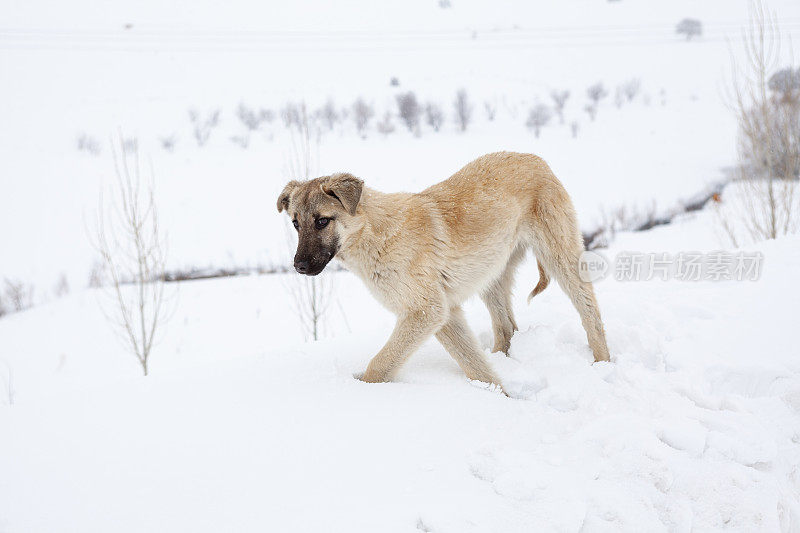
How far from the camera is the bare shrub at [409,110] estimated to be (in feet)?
80.3

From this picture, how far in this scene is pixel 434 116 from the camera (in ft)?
80.4

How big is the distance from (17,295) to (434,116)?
57.9 ft

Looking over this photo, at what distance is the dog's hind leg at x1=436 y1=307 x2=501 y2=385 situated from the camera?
3609 mm

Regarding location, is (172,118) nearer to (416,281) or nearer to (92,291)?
(92,291)

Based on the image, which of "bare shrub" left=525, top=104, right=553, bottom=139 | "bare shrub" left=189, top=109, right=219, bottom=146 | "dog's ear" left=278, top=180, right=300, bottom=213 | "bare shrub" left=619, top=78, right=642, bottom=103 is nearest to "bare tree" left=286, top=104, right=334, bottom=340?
"dog's ear" left=278, top=180, right=300, bottom=213

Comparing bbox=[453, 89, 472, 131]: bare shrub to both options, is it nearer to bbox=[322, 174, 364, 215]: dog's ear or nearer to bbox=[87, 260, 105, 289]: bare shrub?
bbox=[87, 260, 105, 289]: bare shrub

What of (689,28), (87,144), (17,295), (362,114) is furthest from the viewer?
(689,28)

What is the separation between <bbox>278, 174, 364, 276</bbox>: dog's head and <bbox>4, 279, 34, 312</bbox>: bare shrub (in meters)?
13.5

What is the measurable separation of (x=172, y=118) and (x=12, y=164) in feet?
25.3

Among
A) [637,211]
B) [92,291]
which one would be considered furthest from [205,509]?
[637,211]

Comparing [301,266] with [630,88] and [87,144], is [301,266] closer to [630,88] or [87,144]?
[87,144]

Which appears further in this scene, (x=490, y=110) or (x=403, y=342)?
(x=490, y=110)

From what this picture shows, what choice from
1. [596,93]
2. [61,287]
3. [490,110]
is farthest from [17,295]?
[596,93]

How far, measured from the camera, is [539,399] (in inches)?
136
